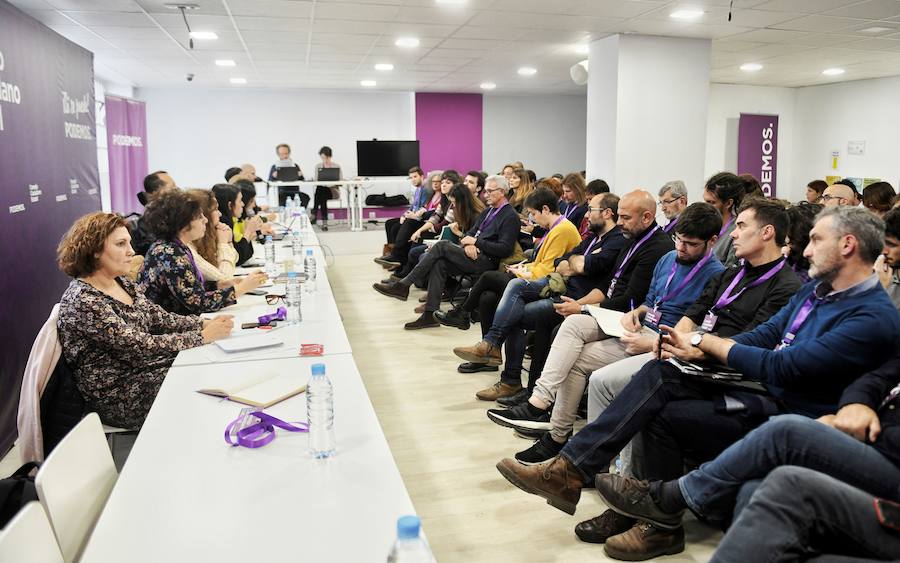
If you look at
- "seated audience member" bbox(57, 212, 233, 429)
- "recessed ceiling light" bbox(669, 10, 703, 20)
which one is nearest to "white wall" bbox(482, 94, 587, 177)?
"recessed ceiling light" bbox(669, 10, 703, 20)

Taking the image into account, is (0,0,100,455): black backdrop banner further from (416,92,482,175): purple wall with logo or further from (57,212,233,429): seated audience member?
(416,92,482,175): purple wall with logo

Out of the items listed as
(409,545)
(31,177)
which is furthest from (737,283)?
(31,177)

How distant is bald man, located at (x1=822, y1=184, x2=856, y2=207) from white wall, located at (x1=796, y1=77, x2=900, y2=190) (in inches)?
353

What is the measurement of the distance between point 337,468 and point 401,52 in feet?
25.3

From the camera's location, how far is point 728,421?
231cm

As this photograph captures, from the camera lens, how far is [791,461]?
1862 millimetres

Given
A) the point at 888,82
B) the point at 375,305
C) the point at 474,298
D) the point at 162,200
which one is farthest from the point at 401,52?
the point at 888,82

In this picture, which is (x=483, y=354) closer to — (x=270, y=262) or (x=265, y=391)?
(x=270, y=262)

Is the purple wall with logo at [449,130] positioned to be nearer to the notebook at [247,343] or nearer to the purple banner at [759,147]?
the purple banner at [759,147]

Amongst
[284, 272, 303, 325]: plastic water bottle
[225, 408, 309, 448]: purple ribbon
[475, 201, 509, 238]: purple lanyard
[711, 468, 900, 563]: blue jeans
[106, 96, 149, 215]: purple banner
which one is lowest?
[711, 468, 900, 563]: blue jeans

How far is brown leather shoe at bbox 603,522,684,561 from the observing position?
2.35 m

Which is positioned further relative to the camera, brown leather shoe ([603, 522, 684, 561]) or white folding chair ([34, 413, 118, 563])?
brown leather shoe ([603, 522, 684, 561])

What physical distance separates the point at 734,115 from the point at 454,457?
481 inches

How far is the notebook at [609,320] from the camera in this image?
313 cm
